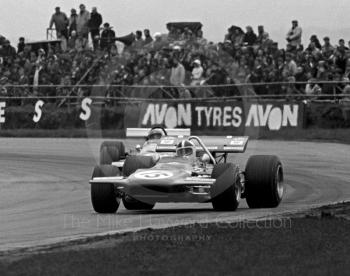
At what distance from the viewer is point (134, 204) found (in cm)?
1450

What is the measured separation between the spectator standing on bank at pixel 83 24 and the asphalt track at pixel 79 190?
3929 mm

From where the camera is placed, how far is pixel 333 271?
860 cm

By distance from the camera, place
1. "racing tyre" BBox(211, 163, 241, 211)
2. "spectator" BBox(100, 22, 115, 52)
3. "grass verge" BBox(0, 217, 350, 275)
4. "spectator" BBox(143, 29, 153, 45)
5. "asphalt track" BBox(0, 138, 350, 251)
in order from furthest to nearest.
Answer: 1. "spectator" BBox(100, 22, 115, 52)
2. "spectator" BBox(143, 29, 153, 45)
3. "racing tyre" BBox(211, 163, 241, 211)
4. "asphalt track" BBox(0, 138, 350, 251)
5. "grass verge" BBox(0, 217, 350, 275)

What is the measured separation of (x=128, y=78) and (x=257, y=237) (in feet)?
65.0

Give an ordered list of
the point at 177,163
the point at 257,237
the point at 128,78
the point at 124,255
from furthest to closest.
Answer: the point at 128,78, the point at 177,163, the point at 257,237, the point at 124,255

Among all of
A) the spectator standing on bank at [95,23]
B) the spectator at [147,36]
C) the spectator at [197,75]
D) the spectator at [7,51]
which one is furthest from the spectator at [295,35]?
the spectator at [7,51]

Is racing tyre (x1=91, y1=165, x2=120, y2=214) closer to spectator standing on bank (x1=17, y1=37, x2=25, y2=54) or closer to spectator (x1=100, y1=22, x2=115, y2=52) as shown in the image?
spectator (x1=100, y1=22, x2=115, y2=52)

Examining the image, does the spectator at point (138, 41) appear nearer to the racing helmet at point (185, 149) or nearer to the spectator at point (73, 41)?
the spectator at point (73, 41)

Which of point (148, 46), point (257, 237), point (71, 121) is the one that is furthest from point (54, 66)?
point (257, 237)

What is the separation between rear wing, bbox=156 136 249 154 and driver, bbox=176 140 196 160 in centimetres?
11

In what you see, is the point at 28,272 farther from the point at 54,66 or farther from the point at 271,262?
the point at 54,66

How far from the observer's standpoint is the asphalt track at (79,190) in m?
12.2

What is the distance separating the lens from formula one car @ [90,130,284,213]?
43.4 feet

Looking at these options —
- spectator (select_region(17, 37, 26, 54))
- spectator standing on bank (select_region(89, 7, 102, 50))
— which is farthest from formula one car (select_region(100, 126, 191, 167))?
spectator (select_region(17, 37, 26, 54))
